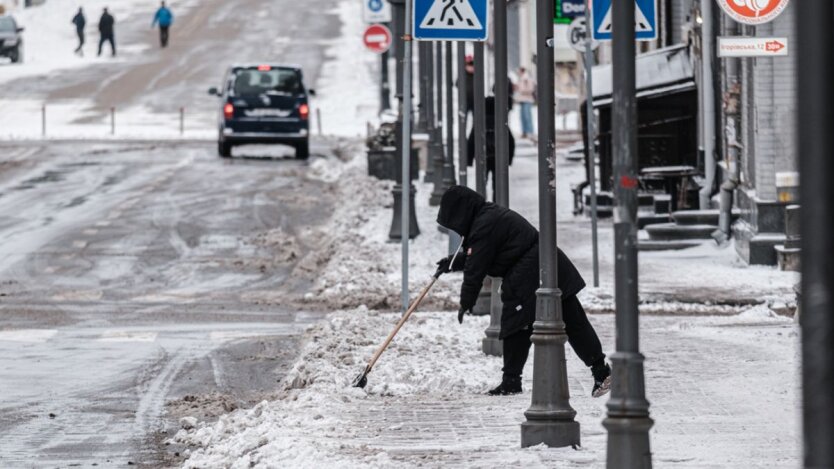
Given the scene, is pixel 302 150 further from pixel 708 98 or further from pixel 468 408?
pixel 468 408

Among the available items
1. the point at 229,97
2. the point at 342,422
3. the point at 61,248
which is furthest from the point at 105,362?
the point at 229,97

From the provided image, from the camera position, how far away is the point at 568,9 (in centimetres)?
2417

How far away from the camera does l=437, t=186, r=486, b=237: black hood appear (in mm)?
10992

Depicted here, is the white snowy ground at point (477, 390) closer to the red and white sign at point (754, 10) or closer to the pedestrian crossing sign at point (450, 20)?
the pedestrian crossing sign at point (450, 20)

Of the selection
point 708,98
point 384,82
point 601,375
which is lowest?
point 601,375

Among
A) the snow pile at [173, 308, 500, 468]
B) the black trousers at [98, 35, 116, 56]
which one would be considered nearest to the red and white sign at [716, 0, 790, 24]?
the snow pile at [173, 308, 500, 468]

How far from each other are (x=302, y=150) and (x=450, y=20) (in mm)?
21697

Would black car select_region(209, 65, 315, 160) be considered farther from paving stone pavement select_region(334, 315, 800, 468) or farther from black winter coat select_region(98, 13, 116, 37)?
black winter coat select_region(98, 13, 116, 37)

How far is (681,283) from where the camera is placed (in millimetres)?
17672

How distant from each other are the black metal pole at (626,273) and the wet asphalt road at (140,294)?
11.2 ft

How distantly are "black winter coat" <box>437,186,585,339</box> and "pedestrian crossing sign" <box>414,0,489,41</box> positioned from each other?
10.1 feet

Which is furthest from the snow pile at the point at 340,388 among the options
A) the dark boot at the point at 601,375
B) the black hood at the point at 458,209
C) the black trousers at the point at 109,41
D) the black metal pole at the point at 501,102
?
the black trousers at the point at 109,41

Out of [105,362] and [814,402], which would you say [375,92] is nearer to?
[105,362]

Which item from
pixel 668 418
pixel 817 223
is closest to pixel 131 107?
pixel 668 418
